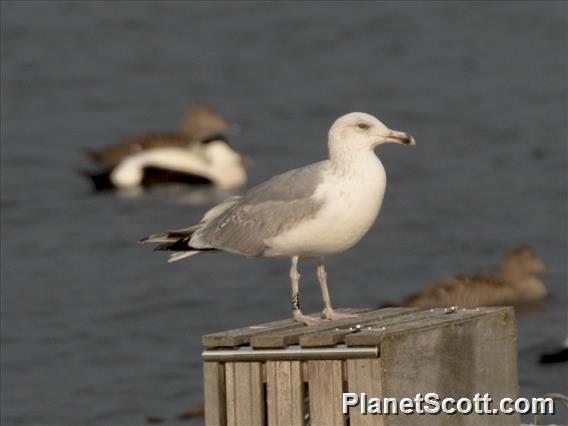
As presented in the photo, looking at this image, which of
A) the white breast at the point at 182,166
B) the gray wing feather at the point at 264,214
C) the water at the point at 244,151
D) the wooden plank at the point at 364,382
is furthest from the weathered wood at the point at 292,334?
the white breast at the point at 182,166

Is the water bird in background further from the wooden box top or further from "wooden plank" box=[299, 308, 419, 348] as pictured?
"wooden plank" box=[299, 308, 419, 348]

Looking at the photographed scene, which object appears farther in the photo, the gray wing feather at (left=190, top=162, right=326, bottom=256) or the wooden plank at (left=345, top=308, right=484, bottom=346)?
the gray wing feather at (left=190, top=162, right=326, bottom=256)

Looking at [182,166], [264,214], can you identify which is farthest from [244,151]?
[264,214]

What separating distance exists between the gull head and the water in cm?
472

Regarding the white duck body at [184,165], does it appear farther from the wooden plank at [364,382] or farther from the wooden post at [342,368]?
the wooden plank at [364,382]

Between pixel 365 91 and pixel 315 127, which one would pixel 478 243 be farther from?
pixel 365 91

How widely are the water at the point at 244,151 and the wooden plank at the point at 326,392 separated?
5.66 metres

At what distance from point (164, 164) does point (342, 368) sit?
1911 centimetres

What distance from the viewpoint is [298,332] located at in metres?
8.78

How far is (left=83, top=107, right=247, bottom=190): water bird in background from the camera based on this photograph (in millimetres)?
27234

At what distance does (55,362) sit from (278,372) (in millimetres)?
8556

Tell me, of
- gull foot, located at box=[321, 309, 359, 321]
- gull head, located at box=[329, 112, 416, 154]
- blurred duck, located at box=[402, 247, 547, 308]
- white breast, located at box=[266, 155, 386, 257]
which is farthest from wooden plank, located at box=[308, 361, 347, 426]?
blurred duck, located at box=[402, 247, 547, 308]

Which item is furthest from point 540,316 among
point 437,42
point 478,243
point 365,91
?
point 437,42

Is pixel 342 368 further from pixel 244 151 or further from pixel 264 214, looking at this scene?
pixel 244 151
